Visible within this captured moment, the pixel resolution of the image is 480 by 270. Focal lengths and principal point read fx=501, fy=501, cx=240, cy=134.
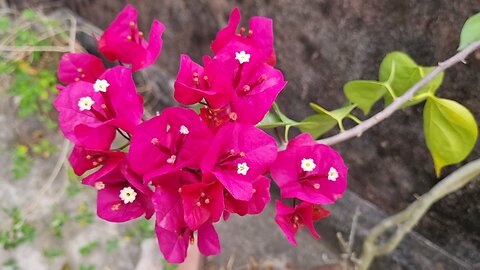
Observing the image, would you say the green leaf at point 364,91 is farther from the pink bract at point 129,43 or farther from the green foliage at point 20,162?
the green foliage at point 20,162

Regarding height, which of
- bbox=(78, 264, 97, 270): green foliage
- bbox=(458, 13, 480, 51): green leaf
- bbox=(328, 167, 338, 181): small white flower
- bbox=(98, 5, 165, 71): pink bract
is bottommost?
bbox=(78, 264, 97, 270): green foliage

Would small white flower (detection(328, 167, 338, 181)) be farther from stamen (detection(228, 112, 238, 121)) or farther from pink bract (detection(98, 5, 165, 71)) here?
pink bract (detection(98, 5, 165, 71))

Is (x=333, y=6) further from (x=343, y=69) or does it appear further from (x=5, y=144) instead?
(x=5, y=144)

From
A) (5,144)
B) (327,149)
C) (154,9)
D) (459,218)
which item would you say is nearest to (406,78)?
(327,149)

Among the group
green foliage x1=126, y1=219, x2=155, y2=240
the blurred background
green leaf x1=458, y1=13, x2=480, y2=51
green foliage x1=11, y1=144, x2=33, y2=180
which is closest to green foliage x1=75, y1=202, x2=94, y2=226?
the blurred background

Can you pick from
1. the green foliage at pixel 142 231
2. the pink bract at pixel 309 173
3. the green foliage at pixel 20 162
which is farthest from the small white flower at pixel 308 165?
the green foliage at pixel 20 162

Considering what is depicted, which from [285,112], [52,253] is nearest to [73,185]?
[52,253]
